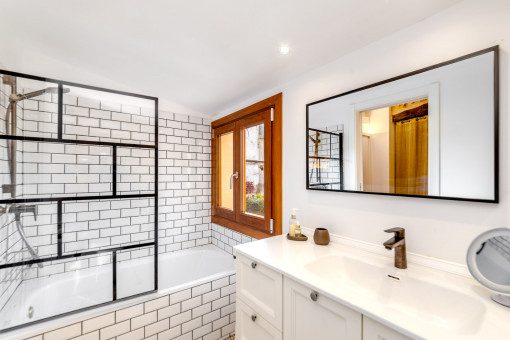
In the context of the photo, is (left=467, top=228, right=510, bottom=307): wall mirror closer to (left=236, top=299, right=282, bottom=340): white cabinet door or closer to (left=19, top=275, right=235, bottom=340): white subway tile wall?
(left=236, top=299, right=282, bottom=340): white cabinet door

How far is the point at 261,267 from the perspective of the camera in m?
1.24

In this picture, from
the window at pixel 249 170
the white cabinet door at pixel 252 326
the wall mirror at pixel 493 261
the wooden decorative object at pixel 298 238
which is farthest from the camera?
the window at pixel 249 170

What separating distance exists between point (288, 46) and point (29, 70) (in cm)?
195

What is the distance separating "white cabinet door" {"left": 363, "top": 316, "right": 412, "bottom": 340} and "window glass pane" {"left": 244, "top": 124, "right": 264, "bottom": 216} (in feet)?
4.60

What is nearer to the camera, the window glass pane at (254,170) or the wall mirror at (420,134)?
the wall mirror at (420,134)

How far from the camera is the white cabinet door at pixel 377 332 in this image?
706 mm

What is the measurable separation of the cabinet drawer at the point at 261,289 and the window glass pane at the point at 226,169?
126 cm

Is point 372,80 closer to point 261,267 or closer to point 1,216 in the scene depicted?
point 261,267

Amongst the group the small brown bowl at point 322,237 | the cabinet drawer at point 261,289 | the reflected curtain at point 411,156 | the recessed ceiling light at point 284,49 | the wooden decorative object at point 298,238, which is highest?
the recessed ceiling light at point 284,49

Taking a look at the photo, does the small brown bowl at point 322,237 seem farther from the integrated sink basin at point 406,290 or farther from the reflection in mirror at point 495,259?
the reflection in mirror at point 495,259

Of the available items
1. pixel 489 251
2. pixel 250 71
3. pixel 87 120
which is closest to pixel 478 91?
pixel 489 251

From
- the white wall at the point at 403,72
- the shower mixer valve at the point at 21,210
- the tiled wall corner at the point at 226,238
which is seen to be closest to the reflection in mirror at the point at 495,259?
the white wall at the point at 403,72

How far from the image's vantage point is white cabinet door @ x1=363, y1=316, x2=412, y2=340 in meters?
0.71

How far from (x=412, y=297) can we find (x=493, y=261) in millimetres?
331
